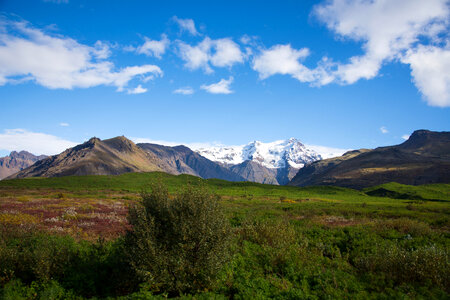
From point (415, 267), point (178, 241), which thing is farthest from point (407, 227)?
point (178, 241)

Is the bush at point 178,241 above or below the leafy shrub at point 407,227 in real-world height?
above

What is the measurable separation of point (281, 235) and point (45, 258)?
47.0 feet

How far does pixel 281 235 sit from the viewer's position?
18.5m

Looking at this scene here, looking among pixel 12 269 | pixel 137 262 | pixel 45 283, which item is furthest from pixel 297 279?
pixel 12 269

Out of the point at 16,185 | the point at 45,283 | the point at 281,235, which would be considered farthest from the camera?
the point at 16,185

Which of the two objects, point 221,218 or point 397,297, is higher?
point 221,218

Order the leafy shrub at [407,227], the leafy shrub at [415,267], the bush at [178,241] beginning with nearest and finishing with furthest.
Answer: the bush at [178,241], the leafy shrub at [415,267], the leafy shrub at [407,227]

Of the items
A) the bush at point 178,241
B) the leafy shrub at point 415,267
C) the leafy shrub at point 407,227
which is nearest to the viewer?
the bush at point 178,241

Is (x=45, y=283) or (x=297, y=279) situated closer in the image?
(x=45, y=283)

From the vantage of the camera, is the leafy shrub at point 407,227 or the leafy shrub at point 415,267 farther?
the leafy shrub at point 407,227

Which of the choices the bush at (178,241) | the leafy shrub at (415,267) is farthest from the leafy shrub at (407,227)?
the bush at (178,241)

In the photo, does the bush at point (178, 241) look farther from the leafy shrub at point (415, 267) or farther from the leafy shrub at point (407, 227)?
the leafy shrub at point (407, 227)

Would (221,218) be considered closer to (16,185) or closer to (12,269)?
(12,269)

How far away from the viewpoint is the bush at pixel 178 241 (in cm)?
1109
